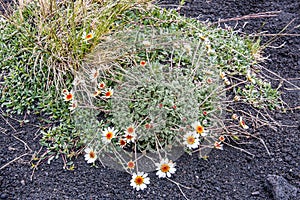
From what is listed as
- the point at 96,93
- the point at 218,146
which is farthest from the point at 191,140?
the point at 96,93

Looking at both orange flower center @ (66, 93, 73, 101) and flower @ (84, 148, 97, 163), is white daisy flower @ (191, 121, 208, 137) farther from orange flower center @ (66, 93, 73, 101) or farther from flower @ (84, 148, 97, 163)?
orange flower center @ (66, 93, 73, 101)

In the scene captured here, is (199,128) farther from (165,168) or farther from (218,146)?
(165,168)

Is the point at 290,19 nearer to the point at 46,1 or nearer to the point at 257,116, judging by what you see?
the point at 257,116

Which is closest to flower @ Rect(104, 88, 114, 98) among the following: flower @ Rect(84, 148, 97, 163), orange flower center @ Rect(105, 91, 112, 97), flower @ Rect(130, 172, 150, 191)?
orange flower center @ Rect(105, 91, 112, 97)

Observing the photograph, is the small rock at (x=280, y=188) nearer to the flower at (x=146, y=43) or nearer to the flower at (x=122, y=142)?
the flower at (x=122, y=142)

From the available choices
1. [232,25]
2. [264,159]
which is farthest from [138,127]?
[232,25]

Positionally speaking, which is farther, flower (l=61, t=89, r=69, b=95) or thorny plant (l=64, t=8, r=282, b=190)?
flower (l=61, t=89, r=69, b=95)
